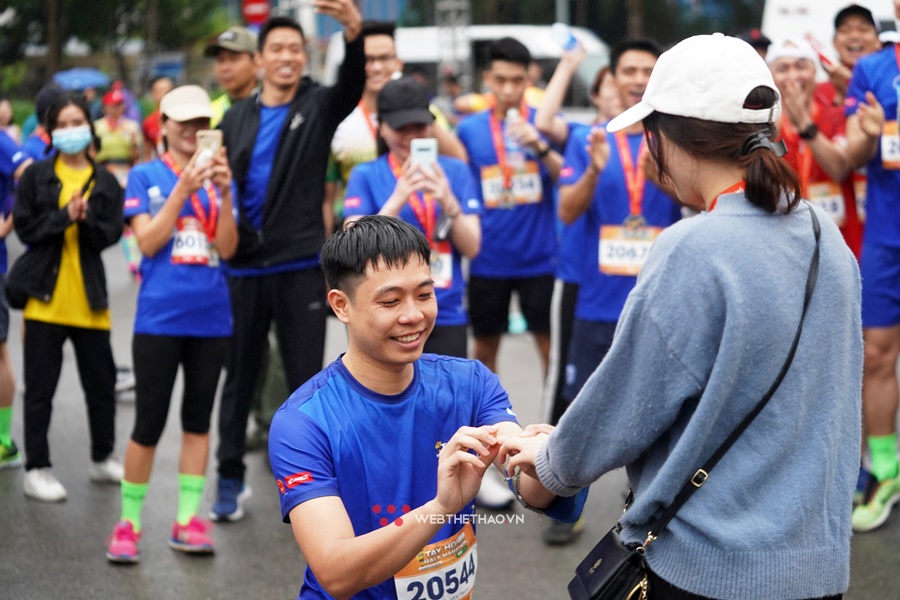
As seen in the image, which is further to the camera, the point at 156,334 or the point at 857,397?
the point at 156,334

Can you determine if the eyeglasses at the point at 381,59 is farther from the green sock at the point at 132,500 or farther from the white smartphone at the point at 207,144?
the green sock at the point at 132,500

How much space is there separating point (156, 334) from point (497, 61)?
2992mm

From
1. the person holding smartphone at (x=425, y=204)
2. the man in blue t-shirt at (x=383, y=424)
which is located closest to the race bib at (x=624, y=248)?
the person holding smartphone at (x=425, y=204)

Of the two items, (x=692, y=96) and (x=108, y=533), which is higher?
(x=692, y=96)

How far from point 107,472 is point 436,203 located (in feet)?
8.28

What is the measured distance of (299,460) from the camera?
2814mm

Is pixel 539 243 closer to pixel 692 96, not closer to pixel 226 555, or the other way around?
pixel 226 555

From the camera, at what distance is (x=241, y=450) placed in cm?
614

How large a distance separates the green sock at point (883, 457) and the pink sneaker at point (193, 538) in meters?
3.28

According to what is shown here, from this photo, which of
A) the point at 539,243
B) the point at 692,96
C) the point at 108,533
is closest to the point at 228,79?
the point at 539,243

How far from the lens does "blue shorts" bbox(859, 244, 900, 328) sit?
5.97 meters

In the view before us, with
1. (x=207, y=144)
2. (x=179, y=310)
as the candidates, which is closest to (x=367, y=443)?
(x=207, y=144)

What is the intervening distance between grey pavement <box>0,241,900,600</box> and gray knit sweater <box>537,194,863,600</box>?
2.86 metres

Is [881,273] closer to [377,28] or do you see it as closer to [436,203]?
[436,203]
